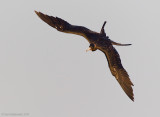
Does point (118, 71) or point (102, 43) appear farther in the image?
point (118, 71)

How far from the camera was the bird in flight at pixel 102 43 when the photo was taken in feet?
58.5

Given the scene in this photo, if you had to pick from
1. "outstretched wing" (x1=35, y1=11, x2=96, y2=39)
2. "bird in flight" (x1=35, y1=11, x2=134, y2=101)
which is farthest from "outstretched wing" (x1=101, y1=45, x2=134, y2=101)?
"outstretched wing" (x1=35, y1=11, x2=96, y2=39)

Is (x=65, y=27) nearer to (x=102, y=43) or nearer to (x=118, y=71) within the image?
(x=102, y=43)

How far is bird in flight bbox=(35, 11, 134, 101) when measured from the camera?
1784 cm

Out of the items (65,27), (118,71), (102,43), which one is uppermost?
(65,27)

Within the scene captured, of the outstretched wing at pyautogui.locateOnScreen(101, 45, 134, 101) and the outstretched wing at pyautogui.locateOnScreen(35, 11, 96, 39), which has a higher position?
the outstretched wing at pyautogui.locateOnScreen(35, 11, 96, 39)

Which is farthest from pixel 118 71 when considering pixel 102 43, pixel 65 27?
pixel 65 27

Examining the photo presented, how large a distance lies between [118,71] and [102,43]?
7.19 feet

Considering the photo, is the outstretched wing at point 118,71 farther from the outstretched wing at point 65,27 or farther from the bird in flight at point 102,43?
the outstretched wing at point 65,27

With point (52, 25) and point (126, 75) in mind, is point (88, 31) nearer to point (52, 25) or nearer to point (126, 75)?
point (52, 25)

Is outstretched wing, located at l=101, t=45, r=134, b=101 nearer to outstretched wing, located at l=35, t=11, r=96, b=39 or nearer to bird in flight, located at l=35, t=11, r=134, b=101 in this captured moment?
bird in flight, located at l=35, t=11, r=134, b=101

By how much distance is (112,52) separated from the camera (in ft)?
59.9

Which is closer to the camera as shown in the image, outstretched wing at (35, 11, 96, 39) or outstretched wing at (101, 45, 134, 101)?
outstretched wing at (35, 11, 96, 39)

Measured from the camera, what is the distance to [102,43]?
18.1 metres
